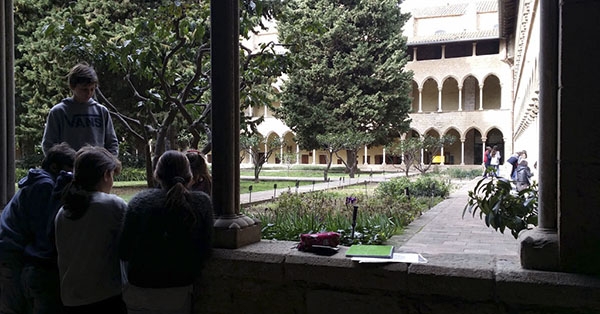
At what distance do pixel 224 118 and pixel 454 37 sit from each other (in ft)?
112

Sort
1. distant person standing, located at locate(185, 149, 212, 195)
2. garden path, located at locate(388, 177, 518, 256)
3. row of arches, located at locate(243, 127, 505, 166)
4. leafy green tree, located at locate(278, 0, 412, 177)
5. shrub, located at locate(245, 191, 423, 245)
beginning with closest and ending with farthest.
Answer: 1. distant person standing, located at locate(185, 149, 212, 195)
2. garden path, located at locate(388, 177, 518, 256)
3. shrub, located at locate(245, 191, 423, 245)
4. leafy green tree, located at locate(278, 0, 412, 177)
5. row of arches, located at locate(243, 127, 505, 166)

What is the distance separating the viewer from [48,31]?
4328 mm

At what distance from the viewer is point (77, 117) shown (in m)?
2.94

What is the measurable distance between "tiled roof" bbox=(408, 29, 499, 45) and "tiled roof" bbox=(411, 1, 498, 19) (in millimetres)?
4056

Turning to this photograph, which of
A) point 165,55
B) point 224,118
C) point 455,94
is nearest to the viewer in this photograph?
point 224,118

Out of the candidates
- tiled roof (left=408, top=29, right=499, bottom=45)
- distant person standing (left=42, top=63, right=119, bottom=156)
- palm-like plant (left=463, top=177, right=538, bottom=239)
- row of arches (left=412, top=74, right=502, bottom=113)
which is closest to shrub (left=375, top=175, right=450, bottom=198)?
palm-like plant (left=463, top=177, right=538, bottom=239)

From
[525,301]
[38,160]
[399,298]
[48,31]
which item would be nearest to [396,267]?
[399,298]

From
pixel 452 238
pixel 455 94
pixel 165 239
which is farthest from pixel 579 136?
pixel 455 94

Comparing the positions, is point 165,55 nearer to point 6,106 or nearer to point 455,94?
point 6,106

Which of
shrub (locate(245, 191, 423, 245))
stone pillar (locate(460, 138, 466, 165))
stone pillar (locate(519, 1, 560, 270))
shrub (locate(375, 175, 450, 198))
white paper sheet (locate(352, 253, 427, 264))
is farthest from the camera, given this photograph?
stone pillar (locate(460, 138, 466, 165))

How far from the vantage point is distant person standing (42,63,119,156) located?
286 cm

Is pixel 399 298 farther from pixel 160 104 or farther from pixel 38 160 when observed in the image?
pixel 38 160

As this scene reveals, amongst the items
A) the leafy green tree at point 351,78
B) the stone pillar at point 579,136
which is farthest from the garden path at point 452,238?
the leafy green tree at point 351,78

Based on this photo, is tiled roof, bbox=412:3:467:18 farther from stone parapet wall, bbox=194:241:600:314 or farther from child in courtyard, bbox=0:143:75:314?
child in courtyard, bbox=0:143:75:314
